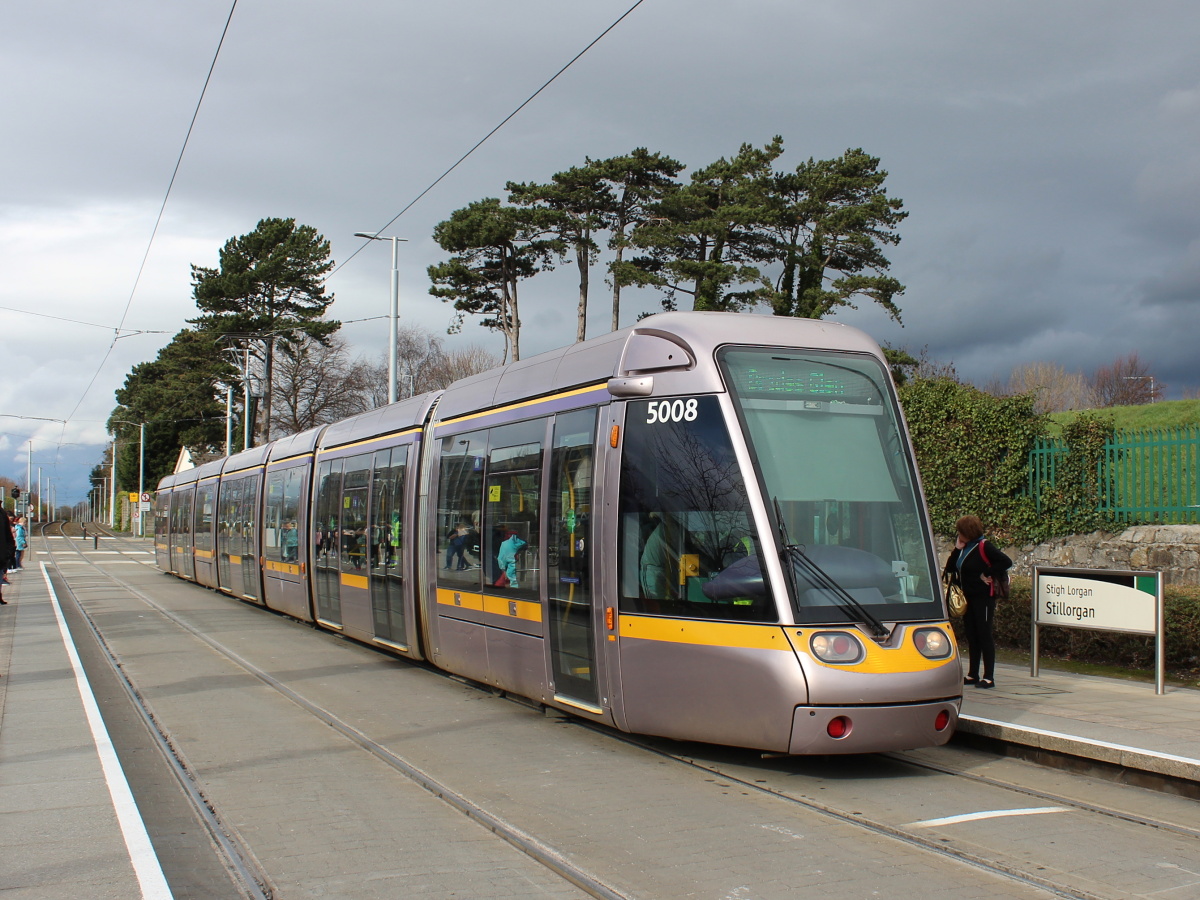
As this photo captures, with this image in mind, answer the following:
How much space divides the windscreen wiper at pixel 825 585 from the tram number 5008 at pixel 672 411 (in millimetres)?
1037

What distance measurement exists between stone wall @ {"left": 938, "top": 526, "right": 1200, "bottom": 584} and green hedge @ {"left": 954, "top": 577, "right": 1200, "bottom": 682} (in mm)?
556

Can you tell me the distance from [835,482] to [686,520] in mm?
1013

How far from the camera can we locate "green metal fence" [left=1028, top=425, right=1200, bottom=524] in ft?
43.2

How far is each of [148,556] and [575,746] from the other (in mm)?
46632

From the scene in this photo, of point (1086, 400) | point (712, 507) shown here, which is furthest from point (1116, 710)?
point (1086, 400)

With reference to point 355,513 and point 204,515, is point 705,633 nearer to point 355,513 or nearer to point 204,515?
point 355,513

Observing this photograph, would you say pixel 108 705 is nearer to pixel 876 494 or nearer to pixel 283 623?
pixel 876 494

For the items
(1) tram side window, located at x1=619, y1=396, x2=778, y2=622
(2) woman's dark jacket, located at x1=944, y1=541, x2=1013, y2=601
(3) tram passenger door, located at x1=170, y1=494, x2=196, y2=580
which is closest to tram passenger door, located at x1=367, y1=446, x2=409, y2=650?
(1) tram side window, located at x1=619, y1=396, x2=778, y2=622

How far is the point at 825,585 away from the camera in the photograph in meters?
6.89

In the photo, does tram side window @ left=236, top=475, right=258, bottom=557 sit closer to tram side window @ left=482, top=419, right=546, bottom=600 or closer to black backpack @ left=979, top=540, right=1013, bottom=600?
tram side window @ left=482, top=419, right=546, bottom=600

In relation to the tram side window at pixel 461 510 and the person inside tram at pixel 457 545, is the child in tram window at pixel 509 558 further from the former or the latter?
the person inside tram at pixel 457 545

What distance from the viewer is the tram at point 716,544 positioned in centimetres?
678

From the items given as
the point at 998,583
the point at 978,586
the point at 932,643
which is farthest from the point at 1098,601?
the point at 932,643

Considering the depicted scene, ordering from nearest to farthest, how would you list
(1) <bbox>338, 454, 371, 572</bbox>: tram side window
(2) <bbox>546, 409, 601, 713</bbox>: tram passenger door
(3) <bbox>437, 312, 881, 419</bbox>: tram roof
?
(3) <bbox>437, 312, 881, 419</bbox>: tram roof, (2) <bbox>546, 409, 601, 713</bbox>: tram passenger door, (1) <bbox>338, 454, 371, 572</bbox>: tram side window
